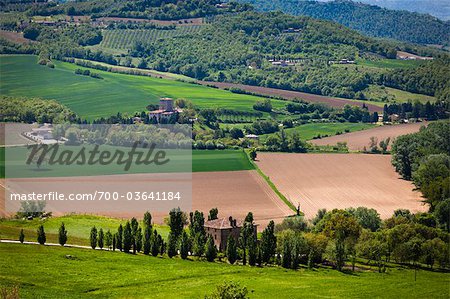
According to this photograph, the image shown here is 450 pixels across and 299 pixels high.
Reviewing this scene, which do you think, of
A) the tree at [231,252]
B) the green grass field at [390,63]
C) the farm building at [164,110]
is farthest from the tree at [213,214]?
the green grass field at [390,63]

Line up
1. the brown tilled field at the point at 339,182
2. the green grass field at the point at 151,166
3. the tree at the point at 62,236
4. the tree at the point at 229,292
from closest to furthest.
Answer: the tree at the point at 229,292 → the tree at the point at 62,236 → the brown tilled field at the point at 339,182 → the green grass field at the point at 151,166

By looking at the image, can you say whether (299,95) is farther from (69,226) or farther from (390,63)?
(69,226)

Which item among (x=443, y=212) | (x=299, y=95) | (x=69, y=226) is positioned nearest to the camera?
(x=69, y=226)

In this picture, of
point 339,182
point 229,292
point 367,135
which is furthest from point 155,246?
point 367,135

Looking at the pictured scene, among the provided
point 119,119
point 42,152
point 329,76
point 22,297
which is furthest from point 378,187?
point 329,76

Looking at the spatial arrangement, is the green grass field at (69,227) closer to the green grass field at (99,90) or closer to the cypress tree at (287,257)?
the cypress tree at (287,257)

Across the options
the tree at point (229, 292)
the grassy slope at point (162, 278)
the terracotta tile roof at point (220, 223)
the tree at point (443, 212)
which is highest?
the tree at point (443, 212)
